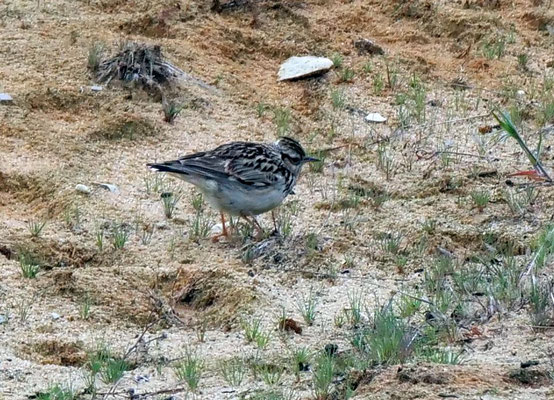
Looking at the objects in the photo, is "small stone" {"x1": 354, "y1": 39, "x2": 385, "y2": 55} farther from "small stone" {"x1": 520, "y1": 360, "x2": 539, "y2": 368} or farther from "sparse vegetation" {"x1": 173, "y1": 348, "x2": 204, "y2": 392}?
"small stone" {"x1": 520, "y1": 360, "x2": 539, "y2": 368}

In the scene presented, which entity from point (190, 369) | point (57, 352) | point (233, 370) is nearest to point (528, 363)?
point (233, 370)

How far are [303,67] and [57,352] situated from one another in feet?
13.9

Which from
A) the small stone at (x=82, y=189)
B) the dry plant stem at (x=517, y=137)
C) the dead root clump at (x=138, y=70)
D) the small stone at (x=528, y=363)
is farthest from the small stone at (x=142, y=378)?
the dead root clump at (x=138, y=70)

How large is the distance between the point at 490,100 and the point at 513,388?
16.4 feet

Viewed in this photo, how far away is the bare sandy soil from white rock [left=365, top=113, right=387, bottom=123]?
2.7 inches

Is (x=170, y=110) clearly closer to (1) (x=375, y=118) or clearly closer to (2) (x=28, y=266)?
(1) (x=375, y=118)

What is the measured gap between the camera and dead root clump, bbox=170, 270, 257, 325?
6.92 m

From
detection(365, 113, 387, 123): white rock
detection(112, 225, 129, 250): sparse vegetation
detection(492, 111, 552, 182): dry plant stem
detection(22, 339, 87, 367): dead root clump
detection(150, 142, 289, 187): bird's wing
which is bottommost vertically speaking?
detection(365, 113, 387, 123): white rock

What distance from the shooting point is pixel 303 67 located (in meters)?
9.99

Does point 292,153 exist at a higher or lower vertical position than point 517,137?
lower

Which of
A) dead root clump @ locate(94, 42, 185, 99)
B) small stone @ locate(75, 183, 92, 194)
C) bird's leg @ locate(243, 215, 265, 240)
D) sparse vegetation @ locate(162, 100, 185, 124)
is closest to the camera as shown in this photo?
bird's leg @ locate(243, 215, 265, 240)

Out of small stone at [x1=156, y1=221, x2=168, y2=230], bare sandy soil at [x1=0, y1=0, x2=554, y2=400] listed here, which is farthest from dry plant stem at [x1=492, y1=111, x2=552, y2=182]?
small stone at [x1=156, y1=221, x2=168, y2=230]

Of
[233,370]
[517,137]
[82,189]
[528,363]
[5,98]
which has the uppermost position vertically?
[517,137]

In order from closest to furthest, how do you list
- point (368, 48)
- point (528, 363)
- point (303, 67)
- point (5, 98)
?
1. point (528, 363)
2. point (5, 98)
3. point (303, 67)
4. point (368, 48)
